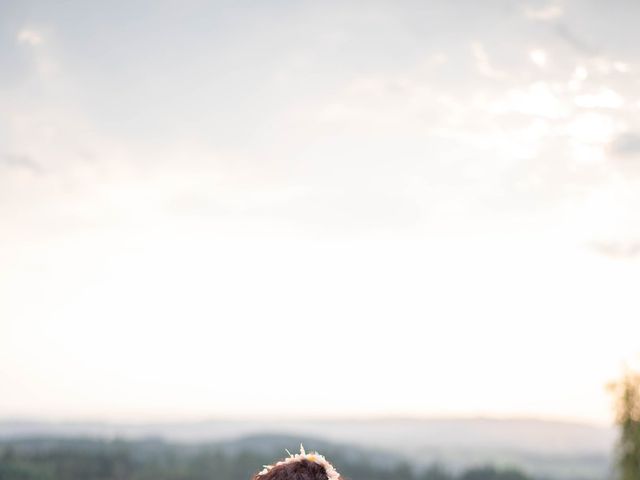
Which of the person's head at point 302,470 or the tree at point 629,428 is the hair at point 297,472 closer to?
the person's head at point 302,470

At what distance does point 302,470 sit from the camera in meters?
11.6

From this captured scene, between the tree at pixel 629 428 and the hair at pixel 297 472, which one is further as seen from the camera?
the tree at pixel 629 428

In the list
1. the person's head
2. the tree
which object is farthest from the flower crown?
the tree

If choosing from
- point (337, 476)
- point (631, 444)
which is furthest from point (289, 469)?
point (631, 444)

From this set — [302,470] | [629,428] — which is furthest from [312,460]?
[629,428]

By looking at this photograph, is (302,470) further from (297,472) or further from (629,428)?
(629,428)

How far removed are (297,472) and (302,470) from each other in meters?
0.07

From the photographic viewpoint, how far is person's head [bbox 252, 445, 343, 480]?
1150cm

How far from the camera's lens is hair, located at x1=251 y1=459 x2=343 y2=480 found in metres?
11.5

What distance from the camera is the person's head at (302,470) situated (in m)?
11.5

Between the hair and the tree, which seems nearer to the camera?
the hair

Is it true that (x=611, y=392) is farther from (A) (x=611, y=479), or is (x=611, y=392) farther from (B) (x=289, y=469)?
(B) (x=289, y=469)

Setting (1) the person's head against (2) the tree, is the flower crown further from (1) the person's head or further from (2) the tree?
(2) the tree

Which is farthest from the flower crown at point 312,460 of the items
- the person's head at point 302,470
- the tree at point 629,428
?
the tree at point 629,428
